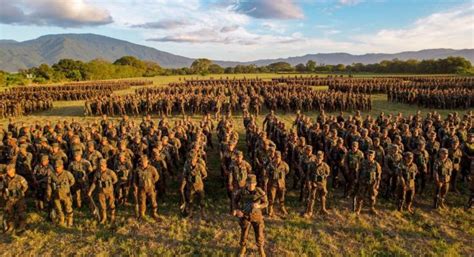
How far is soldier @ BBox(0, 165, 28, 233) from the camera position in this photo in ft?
26.5

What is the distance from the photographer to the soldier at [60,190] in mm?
8375

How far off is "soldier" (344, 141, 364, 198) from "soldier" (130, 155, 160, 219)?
5441 millimetres

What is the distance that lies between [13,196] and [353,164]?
886 centimetres

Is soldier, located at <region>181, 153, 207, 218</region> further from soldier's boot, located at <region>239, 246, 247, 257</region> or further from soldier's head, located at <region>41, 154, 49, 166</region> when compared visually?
soldier's head, located at <region>41, 154, 49, 166</region>

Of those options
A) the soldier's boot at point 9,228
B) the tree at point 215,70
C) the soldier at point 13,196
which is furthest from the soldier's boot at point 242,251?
the tree at point 215,70

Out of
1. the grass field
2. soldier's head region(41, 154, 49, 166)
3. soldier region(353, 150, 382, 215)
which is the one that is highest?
soldier's head region(41, 154, 49, 166)

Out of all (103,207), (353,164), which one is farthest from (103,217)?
(353,164)

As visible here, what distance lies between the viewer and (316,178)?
8.80 m

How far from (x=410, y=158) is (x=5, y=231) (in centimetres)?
1059

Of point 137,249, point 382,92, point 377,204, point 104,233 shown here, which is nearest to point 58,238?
point 104,233

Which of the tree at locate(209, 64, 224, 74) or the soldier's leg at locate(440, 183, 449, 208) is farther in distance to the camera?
the tree at locate(209, 64, 224, 74)

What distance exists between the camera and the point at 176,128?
1341cm

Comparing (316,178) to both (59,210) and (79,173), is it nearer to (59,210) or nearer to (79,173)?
(79,173)

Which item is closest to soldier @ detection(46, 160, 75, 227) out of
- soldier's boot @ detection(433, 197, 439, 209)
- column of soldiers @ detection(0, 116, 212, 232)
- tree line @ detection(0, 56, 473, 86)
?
column of soldiers @ detection(0, 116, 212, 232)
